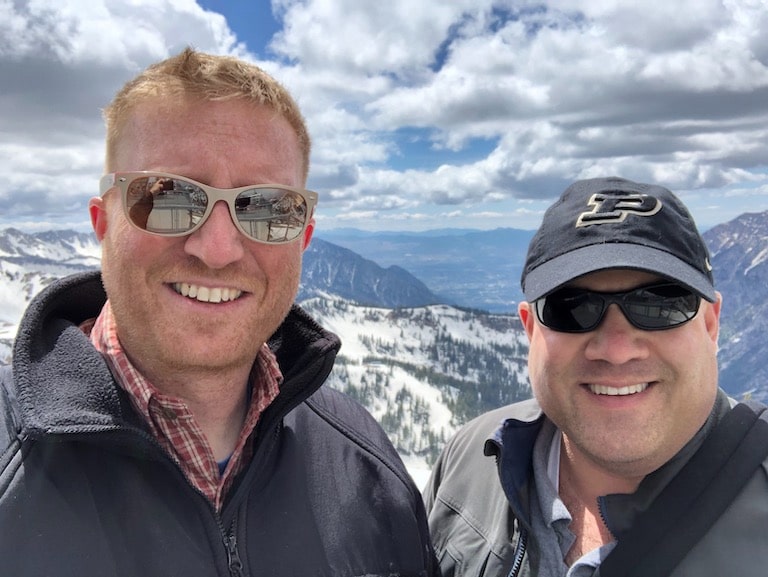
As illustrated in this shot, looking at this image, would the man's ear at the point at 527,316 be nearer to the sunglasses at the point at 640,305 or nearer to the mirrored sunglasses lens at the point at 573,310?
the mirrored sunglasses lens at the point at 573,310

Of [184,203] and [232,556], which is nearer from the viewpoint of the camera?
[232,556]

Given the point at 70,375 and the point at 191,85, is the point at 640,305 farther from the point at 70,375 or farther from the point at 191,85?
the point at 70,375

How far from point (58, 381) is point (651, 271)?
11.7 ft

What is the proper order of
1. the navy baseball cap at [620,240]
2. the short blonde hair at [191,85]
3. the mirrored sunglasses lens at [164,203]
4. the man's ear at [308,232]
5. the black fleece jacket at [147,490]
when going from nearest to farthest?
the black fleece jacket at [147,490] → the mirrored sunglasses lens at [164,203] → the short blonde hair at [191,85] → the navy baseball cap at [620,240] → the man's ear at [308,232]

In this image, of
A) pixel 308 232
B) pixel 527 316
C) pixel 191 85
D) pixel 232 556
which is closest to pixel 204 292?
pixel 308 232

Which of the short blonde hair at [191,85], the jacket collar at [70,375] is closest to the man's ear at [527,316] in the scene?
the jacket collar at [70,375]

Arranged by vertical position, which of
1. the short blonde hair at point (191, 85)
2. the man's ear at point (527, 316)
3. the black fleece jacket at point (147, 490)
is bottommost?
the black fleece jacket at point (147, 490)

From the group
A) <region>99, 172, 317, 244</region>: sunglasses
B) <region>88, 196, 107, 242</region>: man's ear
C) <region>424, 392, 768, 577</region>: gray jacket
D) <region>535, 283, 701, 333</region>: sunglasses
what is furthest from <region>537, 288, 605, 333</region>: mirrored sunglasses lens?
<region>88, 196, 107, 242</region>: man's ear

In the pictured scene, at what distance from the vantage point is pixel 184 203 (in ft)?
11.9

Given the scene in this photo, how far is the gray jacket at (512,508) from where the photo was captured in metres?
3.36

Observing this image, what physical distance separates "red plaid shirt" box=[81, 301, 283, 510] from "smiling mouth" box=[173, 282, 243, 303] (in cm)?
49

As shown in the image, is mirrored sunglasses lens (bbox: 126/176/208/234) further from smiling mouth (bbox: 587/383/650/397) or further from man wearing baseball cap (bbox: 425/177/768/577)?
smiling mouth (bbox: 587/383/650/397)

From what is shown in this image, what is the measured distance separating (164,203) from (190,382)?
3.68 ft

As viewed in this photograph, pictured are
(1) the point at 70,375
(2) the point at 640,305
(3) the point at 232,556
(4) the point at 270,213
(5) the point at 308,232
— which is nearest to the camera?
(1) the point at 70,375
